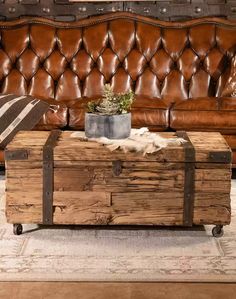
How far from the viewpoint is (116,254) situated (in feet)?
9.80

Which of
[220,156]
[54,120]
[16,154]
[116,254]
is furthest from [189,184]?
[54,120]

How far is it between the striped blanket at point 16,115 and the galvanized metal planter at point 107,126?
1.08 meters

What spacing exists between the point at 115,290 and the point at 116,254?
407 millimetres

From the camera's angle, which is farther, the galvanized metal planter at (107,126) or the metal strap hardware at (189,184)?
the galvanized metal planter at (107,126)

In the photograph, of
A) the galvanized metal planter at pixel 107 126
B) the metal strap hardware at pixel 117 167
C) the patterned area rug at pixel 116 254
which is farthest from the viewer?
the galvanized metal planter at pixel 107 126

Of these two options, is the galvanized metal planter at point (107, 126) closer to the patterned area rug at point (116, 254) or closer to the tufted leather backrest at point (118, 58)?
the patterned area rug at point (116, 254)

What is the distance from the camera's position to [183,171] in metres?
3.11

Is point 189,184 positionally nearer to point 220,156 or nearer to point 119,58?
point 220,156

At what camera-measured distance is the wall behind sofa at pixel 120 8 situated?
17.0 feet

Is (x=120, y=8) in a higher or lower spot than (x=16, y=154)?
higher

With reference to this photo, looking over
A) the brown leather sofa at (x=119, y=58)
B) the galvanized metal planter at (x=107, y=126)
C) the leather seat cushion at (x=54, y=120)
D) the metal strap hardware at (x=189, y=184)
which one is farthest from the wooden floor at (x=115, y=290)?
the brown leather sofa at (x=119, y=58)

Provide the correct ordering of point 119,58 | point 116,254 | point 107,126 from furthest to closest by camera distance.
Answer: point 119,58 → point 107,126 → point 116,254

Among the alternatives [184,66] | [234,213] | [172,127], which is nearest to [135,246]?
[234,213]

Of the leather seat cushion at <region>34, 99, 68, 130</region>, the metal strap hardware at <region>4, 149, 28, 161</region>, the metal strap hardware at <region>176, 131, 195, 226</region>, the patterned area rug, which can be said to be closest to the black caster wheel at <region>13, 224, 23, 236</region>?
the patterned area rug
